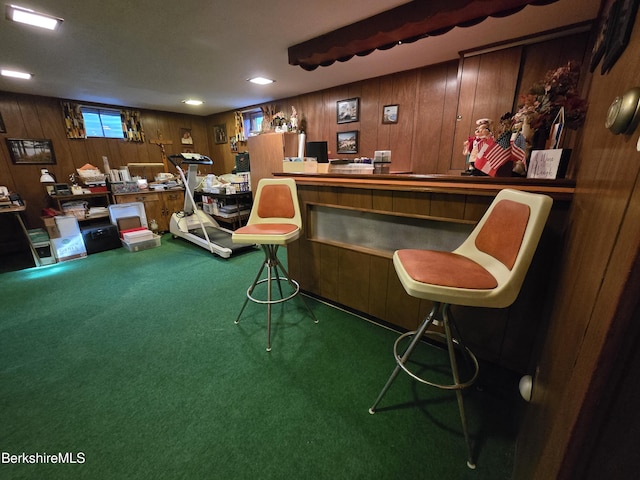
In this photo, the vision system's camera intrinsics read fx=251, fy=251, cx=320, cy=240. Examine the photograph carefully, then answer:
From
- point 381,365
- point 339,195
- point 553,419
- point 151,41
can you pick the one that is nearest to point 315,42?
point 151,41

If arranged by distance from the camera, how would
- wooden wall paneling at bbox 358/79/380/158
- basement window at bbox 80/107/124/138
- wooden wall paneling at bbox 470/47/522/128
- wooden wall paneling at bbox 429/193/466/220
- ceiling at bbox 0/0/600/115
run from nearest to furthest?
wooden wall paneling at bbox 429/193/466/220, ceiling at bbox 0/0/600/115, wooden wall paneling at bbox 470/47/522/128, wooden wall paneling at bbox 358/79/380/158, basement window at bbox 80/107/124/138

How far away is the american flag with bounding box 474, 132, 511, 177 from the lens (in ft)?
4.44

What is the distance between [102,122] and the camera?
4.94 metres

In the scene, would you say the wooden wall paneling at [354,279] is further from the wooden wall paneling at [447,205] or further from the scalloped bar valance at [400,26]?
the scalloped bar valance at [400,26]

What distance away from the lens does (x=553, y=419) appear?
1.89 feet

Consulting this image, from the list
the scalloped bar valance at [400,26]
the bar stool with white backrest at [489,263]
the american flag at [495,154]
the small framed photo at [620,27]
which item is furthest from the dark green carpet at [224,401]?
the scalloped bar valance at [400,26]

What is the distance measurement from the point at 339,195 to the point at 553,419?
162cm

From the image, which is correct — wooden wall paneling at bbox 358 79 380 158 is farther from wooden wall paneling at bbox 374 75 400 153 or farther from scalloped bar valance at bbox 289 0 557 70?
scalloped bar valance at bbox 289 0 557 70

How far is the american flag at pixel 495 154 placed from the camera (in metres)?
1.35

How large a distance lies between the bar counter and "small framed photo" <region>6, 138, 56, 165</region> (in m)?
5.06

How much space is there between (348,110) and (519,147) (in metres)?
3.43

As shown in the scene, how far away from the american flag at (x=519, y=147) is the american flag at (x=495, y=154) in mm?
23

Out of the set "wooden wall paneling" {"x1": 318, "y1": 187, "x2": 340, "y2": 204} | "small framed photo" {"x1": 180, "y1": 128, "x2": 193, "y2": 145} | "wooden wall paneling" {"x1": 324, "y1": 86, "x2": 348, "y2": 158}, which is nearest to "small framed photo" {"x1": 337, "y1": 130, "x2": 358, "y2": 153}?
"wooden wall paneling" {"x1": 324, "y1": 86, "x2": 348, "y2": 158}

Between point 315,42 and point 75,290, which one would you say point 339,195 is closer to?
point 315,42
